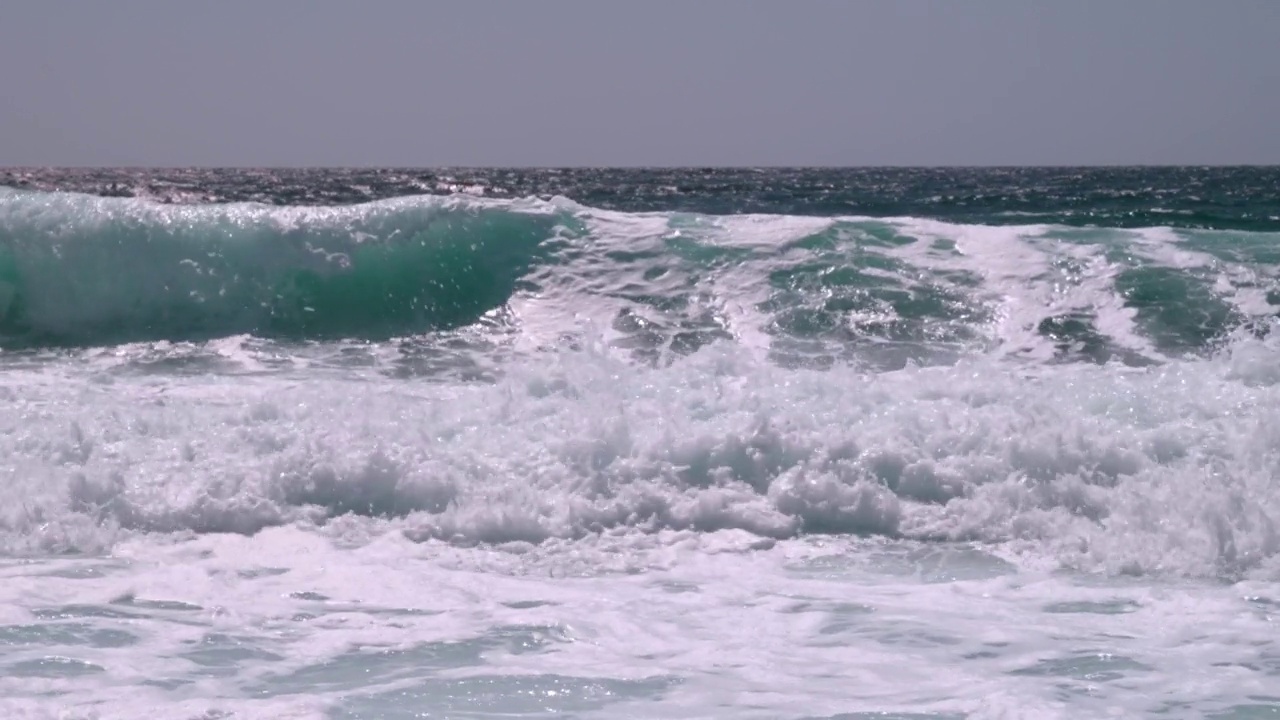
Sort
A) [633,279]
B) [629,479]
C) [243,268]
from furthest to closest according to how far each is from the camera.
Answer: [633,279] < [243,268] < [629,479]

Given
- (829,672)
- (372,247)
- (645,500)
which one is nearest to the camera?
(829,672)

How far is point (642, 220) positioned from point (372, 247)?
328cm

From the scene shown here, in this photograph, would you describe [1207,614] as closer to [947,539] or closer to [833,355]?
[947,539]

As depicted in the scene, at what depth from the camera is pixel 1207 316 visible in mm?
11688

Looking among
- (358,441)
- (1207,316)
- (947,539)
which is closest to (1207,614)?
(947,539)

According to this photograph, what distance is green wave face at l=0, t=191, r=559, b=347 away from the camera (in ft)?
40.1

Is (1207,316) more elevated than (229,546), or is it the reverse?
(1207,316)

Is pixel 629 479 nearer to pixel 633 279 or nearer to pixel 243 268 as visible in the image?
pixel 633 279

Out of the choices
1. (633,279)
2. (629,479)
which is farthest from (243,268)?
(629,479)

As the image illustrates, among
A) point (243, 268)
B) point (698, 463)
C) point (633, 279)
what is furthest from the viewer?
point (633, 279)

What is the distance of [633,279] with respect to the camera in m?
13.1

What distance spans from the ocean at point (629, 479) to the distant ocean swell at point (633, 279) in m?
0.05

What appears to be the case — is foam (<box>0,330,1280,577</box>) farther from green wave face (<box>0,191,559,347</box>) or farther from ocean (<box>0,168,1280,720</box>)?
green wave face (<box>0,191,559,347</box>)

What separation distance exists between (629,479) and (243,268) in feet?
24.2
